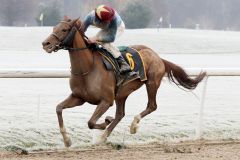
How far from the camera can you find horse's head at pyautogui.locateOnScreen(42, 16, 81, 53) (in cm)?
714

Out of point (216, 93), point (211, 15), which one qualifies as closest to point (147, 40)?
point (216, 93)

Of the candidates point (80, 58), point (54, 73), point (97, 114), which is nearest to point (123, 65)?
point (80, 58)

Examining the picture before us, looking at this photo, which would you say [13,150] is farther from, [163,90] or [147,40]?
[147,40]

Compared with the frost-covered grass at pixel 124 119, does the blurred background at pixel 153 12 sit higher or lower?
lower

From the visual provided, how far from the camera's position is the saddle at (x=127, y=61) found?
25.2ft

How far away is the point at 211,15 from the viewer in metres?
88.4

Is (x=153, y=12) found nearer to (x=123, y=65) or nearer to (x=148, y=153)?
(x=123, y=65)

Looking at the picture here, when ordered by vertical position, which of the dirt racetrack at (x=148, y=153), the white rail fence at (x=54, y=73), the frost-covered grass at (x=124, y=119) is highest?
the white rail fence at (x=54, y=73)

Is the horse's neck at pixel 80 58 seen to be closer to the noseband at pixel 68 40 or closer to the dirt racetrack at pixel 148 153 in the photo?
the noseband at pixel 68 40

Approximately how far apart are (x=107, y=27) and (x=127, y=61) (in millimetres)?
440

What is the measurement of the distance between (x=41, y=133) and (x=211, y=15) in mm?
81447

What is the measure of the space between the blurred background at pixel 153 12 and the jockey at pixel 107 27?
47.0 metres

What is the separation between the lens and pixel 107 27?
786 centimetres

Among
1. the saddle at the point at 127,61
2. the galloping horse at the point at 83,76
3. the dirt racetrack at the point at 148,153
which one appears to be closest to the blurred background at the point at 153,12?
the saddle at the point at 127,61
